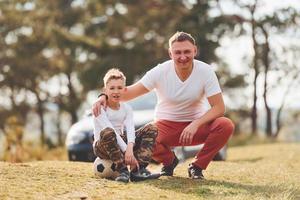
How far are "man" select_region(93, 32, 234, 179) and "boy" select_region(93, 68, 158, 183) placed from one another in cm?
15

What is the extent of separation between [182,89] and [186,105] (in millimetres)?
210

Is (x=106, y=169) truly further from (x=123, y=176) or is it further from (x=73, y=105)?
(x=73, y=105)

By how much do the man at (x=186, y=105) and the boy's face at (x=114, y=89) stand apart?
0.08 meters

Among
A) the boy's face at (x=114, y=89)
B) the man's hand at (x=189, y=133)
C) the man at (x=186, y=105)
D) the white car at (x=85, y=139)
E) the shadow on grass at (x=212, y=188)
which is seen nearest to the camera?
the shadow on grass at (x=212, y=188)

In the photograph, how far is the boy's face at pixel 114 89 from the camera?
5.71 metres

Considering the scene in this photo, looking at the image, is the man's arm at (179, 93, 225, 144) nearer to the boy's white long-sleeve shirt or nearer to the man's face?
the man's face

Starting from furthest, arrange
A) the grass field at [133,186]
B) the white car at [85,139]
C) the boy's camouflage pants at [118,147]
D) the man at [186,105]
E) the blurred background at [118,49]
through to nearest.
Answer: the blurred background at [118,49], the white car at [85,139], the man at [186,105], the boy's camouflage pants at [118,147], the grass field at [133,186]

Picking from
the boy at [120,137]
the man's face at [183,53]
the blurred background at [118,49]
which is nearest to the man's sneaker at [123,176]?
the boy at [120,137]

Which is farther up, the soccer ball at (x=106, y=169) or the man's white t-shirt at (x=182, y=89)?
the man's white t-shirt at (x=182, y=89)

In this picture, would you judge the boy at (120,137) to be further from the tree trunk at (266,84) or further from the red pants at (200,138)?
the tree trunk at (266,84)

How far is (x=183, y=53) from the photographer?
5949mm

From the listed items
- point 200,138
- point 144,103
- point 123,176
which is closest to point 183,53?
point 200,138

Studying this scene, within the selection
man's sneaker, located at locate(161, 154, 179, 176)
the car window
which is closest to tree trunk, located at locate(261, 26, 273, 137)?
the car window

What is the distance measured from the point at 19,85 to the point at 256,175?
2618cm
